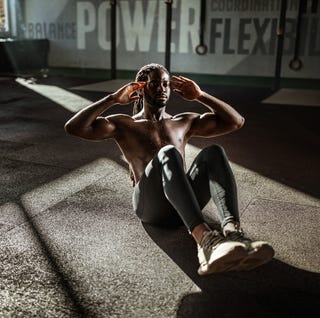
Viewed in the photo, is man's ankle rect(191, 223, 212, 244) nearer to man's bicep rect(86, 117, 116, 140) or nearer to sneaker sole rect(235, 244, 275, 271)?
sneaker sole rect(235, 244, 275, 271)

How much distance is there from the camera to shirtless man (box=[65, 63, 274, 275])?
67.6 inches

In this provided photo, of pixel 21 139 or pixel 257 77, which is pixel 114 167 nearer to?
pixel 21 139

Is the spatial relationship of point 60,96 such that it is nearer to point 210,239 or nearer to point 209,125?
point 209,125

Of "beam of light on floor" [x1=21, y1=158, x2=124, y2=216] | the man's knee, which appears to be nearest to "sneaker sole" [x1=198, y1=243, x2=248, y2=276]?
the man's knee

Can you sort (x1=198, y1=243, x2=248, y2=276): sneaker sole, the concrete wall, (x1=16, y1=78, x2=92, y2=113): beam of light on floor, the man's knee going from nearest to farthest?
(x1=198, y1=243, x2=248, y2=276): sneaker sole → the man's knee → (x1=16, y1=78, x2=92, y2=113): beam of light on floor → the concrete wall

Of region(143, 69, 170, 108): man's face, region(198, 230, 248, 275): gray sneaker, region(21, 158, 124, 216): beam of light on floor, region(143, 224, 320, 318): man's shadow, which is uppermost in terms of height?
region(143, 69, 170, 108): man's face

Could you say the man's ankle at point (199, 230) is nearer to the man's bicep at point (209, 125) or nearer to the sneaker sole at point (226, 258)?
the sneaker sole at point (226, 258)

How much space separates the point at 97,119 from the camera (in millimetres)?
2227

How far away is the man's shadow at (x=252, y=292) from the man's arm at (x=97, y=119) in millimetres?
668

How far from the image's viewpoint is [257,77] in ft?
31.0

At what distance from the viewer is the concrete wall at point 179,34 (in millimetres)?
9047

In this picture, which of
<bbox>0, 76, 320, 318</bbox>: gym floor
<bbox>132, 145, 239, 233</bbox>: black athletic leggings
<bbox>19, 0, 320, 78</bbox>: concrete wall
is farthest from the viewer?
<bbox>19, 0, 320, 78</bbox>: concrete wall

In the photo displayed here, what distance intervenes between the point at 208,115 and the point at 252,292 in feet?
3.21

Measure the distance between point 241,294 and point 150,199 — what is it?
0.62 m
